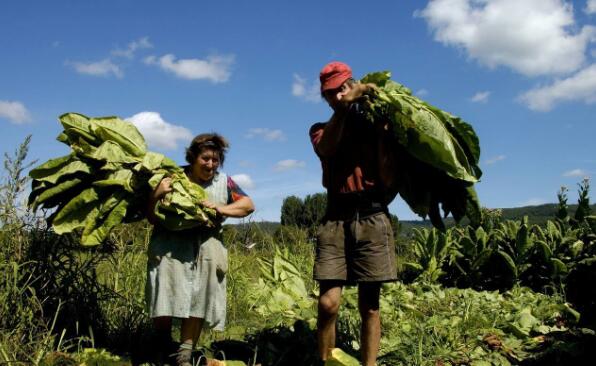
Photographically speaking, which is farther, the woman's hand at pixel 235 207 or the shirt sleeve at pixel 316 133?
the woman's hand at pixel 235 207

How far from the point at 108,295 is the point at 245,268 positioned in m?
2.15

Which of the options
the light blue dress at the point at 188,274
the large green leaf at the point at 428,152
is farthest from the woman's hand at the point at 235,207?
the large green leaf at the point at 428,152

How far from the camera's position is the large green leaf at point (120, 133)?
12.7ft

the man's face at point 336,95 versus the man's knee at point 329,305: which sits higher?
the man's face at point 336,95

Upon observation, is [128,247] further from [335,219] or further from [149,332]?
[335,219]

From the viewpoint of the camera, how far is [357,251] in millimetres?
3543

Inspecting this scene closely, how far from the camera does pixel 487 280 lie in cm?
718

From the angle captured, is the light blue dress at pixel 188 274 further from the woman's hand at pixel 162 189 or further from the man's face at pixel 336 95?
the man's face at pixel 336 95

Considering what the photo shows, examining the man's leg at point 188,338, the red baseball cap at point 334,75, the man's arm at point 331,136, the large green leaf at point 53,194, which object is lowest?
the man's leg at point 188,338

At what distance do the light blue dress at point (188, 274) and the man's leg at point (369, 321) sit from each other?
91cm

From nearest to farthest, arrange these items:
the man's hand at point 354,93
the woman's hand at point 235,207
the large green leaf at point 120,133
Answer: the man's hand at point 354,93 < the woman's hand at point 235,207 < the large green leaf at point 120,133

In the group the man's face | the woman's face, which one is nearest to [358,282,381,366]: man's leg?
the man's face

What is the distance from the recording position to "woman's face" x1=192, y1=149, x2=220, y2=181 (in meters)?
3.85

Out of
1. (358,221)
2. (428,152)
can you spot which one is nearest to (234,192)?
(358,221)
